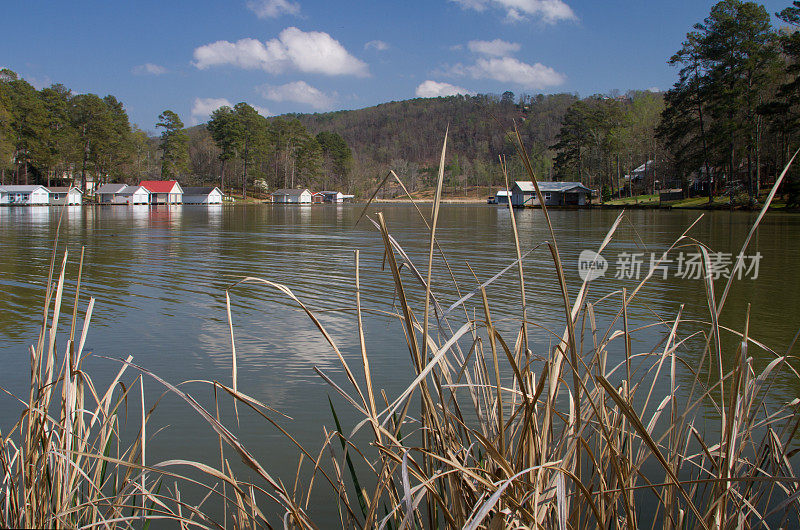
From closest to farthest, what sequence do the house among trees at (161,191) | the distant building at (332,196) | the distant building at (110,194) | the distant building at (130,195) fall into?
the distant building at (130,195)
the distant building at (110,194)
the house among trees at (161,191)
the distant building at (332,196)

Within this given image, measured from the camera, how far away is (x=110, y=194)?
67250mm

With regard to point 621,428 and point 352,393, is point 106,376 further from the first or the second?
point 621,428

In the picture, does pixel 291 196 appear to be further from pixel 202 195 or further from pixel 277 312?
pixel 277 312

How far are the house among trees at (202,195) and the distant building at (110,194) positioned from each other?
9572 mm

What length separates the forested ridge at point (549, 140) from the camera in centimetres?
3722

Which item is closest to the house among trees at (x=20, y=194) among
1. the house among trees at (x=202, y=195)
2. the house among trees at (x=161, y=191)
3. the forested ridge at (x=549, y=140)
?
the forested ridge at (x=549, y=140)

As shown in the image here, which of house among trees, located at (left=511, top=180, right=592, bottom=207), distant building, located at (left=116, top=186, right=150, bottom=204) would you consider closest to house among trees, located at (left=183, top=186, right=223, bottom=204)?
distant building, located at (left=116, top=186, right=150, bottom=204)

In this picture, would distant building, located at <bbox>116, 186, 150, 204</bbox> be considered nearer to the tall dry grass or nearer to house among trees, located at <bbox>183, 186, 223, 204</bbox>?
house among trees, located at <bbox>183, 186, 223, 204</bbox>

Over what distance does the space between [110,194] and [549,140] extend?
9836 cm

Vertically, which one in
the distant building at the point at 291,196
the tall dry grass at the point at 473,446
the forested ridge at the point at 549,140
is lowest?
the tall dry grass at the point at 473,446

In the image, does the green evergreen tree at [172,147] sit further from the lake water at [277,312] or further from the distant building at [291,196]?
the lake water at [277,312]

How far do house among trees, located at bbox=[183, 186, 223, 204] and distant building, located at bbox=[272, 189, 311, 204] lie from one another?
10.8 meters

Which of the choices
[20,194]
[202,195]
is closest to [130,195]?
[202,195]

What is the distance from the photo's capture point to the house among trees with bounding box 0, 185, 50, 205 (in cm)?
5856
